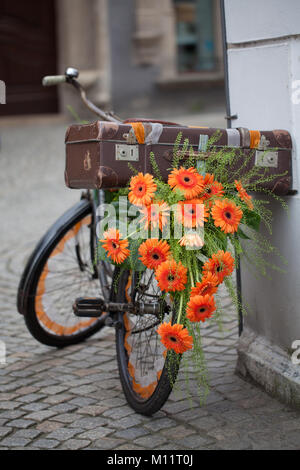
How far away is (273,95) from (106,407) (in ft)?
4.98

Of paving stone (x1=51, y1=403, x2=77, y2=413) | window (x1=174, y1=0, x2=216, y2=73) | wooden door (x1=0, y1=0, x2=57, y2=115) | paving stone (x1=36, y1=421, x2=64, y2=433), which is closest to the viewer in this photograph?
paving stone (x1=36, y1=421, x2=64, y2=433)

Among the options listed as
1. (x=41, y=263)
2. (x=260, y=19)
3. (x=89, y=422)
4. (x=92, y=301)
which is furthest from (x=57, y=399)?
(x=260, y=19)

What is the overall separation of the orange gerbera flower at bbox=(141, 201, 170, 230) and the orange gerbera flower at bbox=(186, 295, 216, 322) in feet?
0.94

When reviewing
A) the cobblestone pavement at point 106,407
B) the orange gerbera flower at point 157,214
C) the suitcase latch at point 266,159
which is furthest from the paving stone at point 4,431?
the suitcase latch at point 266,159

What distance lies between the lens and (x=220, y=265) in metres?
2.83

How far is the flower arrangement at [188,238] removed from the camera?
9.17ft

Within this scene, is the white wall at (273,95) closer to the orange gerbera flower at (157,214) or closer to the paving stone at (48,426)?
the orange gerbera flower at (157,214)

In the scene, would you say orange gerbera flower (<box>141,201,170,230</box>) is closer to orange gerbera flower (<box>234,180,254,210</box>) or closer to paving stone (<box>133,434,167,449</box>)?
orange gerbera flower (<box>234,180,254,210</box>)

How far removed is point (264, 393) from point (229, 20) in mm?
1656

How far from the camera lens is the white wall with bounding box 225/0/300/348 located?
3178 mm

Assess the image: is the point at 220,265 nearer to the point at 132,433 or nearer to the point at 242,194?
the point at 242,194

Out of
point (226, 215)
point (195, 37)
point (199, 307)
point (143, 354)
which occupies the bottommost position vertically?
point (143, 354)

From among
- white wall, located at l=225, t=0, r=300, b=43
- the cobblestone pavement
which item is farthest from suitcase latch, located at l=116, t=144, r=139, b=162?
the cobblestone pavement

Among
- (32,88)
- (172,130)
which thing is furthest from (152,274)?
(32,88)
